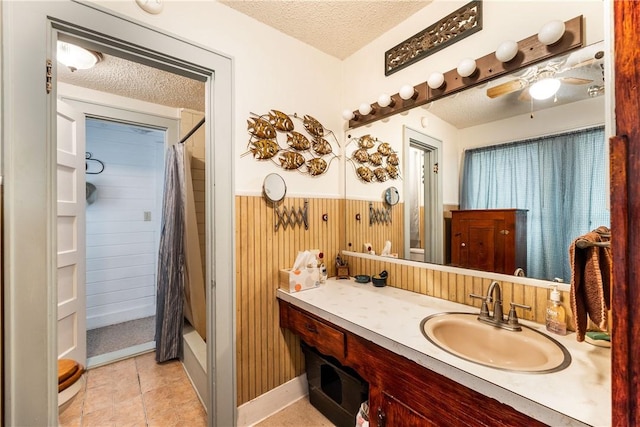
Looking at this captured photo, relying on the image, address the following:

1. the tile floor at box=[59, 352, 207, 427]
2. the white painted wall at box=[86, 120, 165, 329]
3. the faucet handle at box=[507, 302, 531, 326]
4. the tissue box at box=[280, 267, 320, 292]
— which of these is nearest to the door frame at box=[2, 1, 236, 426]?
the tile floor at box=[59, 352, 207, 427]

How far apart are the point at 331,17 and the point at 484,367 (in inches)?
75.5

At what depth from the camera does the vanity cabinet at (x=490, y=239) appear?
1.23 metres

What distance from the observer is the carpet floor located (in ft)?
8.48

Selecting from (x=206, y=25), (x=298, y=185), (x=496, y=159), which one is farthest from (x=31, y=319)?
(x=496, y=159)

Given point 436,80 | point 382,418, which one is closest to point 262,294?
point 382,418

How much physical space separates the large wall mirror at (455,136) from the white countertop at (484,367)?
32cm

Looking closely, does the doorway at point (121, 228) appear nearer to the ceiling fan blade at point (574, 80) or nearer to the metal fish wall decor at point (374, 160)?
the metal fish wall decor at point (374, 160)

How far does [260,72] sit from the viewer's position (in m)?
1.69

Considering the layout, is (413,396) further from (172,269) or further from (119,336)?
(119,336)

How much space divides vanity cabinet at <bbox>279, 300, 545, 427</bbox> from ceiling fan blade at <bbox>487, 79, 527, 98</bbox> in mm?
1265

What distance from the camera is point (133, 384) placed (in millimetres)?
2082

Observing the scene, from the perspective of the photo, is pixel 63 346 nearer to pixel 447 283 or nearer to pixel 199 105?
pixel 199 105

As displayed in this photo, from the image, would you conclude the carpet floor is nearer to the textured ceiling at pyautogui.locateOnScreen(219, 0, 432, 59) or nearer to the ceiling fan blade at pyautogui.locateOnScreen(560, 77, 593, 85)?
the textured ceiling at pyautogui.locateOnScreen(219, 0, 432, 59)

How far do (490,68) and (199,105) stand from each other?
99.0 inches
